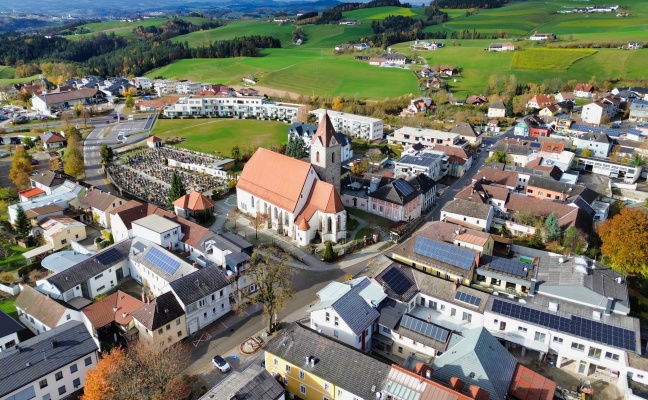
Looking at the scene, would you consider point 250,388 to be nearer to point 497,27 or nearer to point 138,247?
point 138,247

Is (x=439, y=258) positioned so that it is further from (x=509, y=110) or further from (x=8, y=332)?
(x=509, y=110)

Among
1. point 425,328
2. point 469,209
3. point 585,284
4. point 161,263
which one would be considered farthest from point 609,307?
point 161,263

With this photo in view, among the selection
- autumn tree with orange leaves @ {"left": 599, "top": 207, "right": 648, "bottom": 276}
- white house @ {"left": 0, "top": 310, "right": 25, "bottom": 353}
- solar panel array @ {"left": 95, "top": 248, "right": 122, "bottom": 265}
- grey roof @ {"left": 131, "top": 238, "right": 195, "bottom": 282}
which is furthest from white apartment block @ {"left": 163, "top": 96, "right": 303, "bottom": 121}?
white house @ {"left": 0, "top": 310, "right": 25, "bottom": 353}

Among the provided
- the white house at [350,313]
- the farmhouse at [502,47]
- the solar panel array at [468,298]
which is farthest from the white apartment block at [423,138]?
the farmhouse at [502,47]

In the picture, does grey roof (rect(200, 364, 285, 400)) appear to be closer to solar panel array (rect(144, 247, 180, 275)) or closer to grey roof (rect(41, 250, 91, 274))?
solar panel array (rect(144, 247, 180, 275))

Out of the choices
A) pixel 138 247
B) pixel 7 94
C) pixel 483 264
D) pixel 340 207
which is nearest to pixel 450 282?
pixel 483 264

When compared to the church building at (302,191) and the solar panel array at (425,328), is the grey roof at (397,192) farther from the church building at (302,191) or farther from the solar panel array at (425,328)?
the solar panel array at (425,328)

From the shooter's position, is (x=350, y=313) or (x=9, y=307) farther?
(x=9, y=307)
